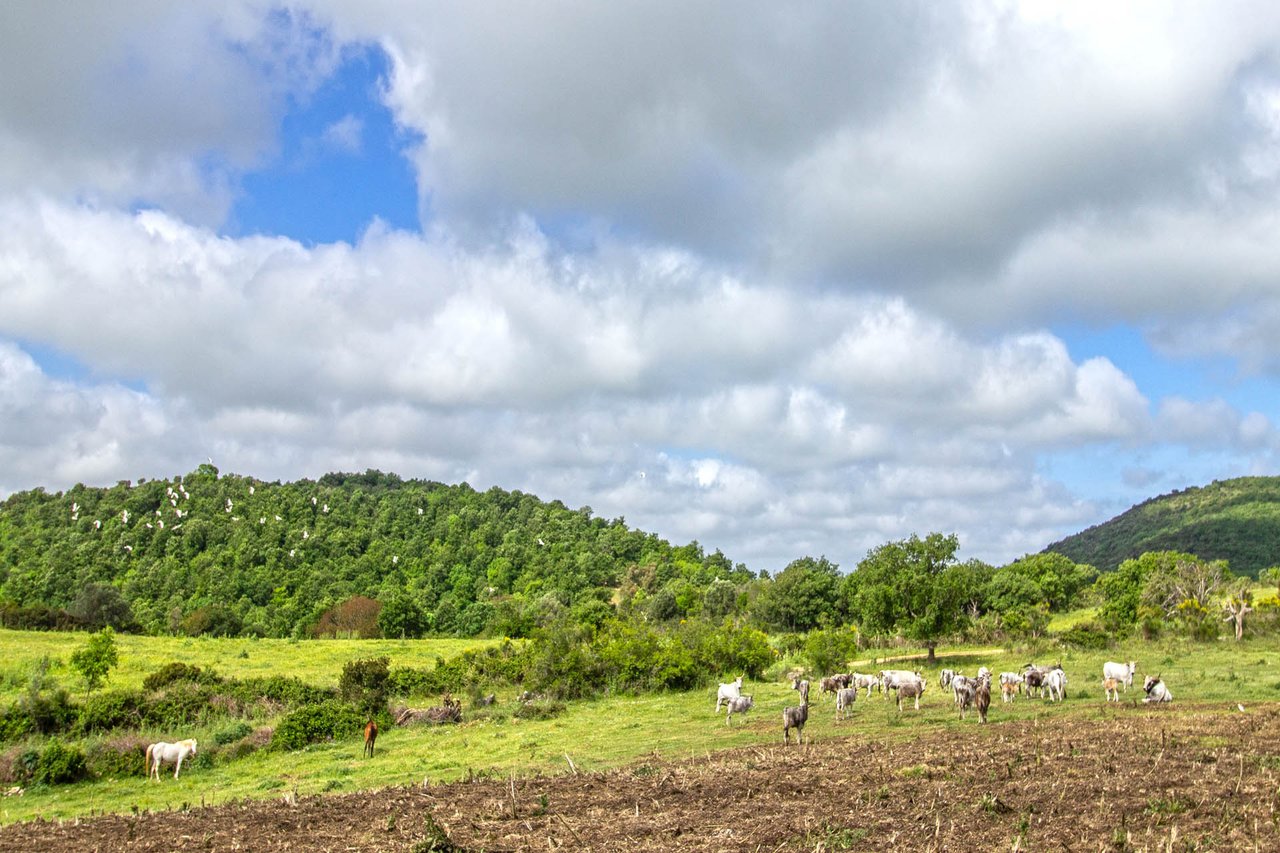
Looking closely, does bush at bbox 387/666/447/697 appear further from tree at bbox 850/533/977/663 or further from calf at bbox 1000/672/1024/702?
calf at bbox 1000/672/1024/702

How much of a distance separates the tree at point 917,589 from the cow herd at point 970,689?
14.0 m

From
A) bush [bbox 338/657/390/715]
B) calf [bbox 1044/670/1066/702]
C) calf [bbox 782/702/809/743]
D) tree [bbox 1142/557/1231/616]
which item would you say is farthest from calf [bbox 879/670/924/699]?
tree [bbox 1142/557/1231/616]

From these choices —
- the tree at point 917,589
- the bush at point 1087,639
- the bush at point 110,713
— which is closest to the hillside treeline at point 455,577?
the tree at point 917,589

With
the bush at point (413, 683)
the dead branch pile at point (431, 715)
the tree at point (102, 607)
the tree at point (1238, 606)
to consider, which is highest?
the tree at point (102, 607)

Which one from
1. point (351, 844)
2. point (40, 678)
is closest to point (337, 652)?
point (40, 678)

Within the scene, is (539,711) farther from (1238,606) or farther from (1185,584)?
(1185,584)

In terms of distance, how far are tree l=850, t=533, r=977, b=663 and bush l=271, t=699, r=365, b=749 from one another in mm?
28842

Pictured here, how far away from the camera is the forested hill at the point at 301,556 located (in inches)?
4151

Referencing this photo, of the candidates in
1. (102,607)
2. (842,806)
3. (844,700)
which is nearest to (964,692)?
(844,700)

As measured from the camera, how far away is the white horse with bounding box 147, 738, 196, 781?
94.8 feet

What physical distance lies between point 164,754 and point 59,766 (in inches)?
128

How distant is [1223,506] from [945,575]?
17673 centimetres

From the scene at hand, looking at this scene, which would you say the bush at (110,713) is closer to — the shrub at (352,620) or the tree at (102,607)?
the tree at (102,607)

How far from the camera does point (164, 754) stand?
1147 inches
